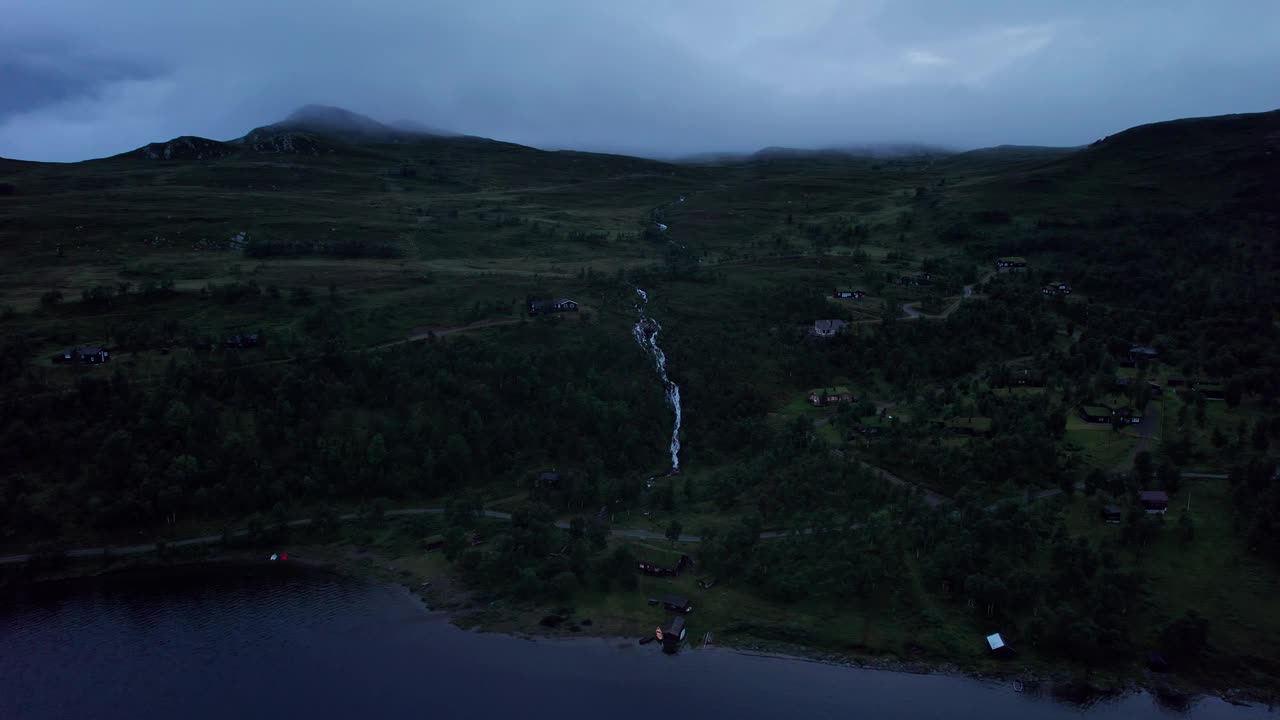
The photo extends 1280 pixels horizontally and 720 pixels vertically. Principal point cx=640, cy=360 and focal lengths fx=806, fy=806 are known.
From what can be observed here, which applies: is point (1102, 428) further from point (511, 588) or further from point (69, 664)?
point (69, 664)

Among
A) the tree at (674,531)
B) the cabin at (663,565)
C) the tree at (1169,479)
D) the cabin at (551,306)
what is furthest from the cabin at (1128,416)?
the cabin at (551,306)

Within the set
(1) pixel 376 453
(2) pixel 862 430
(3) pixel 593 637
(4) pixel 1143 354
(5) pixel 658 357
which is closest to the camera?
(3) pixel 593 637

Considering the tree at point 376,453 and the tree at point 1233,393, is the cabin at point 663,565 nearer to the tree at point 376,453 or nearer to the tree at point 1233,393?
the tree at point 376,453

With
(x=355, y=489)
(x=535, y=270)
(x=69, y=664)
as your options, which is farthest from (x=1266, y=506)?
(x=535, y=270)

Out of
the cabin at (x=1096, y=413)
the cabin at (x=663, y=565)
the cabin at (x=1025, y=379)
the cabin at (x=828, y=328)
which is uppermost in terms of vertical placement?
the cabin at (x=828, y=328)

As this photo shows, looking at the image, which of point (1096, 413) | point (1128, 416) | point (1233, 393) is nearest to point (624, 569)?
point (1096, 413)

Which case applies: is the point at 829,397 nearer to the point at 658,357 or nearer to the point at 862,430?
the point at 862,430

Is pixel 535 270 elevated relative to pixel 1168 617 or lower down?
elevated
